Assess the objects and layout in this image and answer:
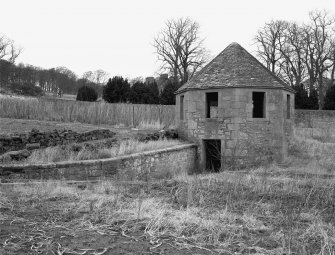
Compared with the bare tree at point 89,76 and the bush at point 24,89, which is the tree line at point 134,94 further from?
the bare tree at point 89,76

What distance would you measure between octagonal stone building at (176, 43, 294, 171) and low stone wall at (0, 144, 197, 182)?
1.88 m

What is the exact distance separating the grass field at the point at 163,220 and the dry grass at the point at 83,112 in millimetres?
15282

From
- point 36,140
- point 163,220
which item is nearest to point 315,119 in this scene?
point 36,140

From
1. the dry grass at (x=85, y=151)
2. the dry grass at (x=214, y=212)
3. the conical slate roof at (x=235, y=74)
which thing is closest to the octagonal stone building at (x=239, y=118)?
the conical slate roof at (x=235, y=74)

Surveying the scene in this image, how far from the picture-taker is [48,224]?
16.1 ft

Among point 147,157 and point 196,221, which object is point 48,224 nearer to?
point 196,221

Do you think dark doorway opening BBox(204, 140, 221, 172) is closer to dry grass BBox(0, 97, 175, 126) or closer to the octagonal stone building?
the octagonal stone building

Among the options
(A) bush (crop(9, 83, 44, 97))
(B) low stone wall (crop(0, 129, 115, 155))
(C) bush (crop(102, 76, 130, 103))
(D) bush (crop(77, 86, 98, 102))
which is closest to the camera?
(B) low stone wall (crop(0, 129, 115, 155))

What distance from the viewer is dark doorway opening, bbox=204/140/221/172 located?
16.2 meters

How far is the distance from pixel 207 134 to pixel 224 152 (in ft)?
3.44

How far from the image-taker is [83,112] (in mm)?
23641

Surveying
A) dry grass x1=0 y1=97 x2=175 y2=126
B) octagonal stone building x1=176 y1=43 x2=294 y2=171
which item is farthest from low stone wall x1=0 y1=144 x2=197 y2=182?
dry grass x1=0 y1=97 x2=175 y2=126

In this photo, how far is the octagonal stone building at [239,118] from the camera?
15164 millimetres

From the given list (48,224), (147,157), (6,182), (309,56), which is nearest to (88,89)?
(309,56)
